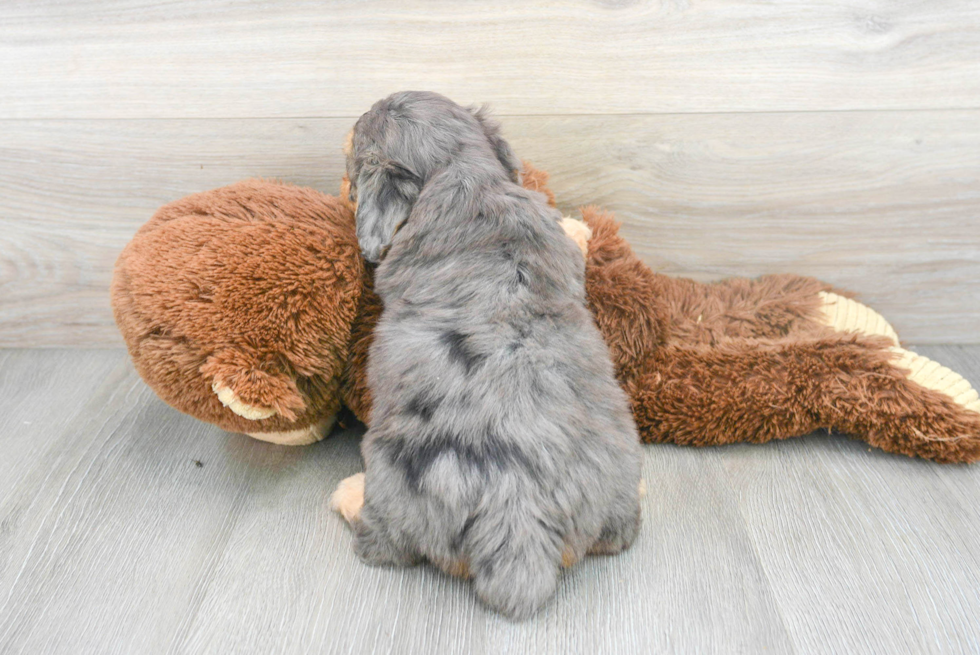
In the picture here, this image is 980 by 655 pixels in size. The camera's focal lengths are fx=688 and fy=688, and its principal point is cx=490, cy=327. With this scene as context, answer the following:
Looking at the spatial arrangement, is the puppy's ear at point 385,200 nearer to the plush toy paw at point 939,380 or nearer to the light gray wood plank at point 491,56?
the light gray wood plank at point 491,56

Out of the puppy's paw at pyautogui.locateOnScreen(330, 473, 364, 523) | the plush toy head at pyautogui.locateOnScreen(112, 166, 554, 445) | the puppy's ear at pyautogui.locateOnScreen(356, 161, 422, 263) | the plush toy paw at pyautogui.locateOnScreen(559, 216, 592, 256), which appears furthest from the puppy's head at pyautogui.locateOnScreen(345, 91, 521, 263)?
the puppy's paw at pyautogui.locateOnScreen(330, 473, 364, 523)

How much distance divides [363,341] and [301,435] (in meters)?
0.30

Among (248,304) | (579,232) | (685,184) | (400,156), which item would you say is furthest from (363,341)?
(685,184)

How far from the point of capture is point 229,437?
68.7 inches

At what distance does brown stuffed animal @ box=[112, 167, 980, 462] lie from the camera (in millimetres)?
1399

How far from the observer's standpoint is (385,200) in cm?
135

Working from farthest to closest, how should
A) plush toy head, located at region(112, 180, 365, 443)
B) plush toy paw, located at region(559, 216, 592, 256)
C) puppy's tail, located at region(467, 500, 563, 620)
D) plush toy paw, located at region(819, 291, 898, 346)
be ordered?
plush toy paw, located at region(819, 291, 898, 346) < plush toy paw, located at region(559, 216, 592, 256) < plush toy head, located at region(112, 180, 365, 443) < puppy's tail, located at region(467, 500, 563, 620)

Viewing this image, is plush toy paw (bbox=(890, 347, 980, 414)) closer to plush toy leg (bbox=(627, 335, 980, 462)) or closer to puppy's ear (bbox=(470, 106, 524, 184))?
plush toy leg (bbox=(627, 335, 980, 462))

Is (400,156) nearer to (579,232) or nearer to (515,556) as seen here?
(579,232)

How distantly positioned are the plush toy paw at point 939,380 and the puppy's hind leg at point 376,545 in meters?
1.24

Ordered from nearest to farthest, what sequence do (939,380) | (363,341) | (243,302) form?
(243,302)
(363,341)
(939,380)

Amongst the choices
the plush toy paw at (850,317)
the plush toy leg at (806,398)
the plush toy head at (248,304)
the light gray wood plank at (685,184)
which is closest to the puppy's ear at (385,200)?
the plush toy head at (248,304)

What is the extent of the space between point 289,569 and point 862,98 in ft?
5.73

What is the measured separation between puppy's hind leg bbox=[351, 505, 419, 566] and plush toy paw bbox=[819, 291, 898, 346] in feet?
4.12
